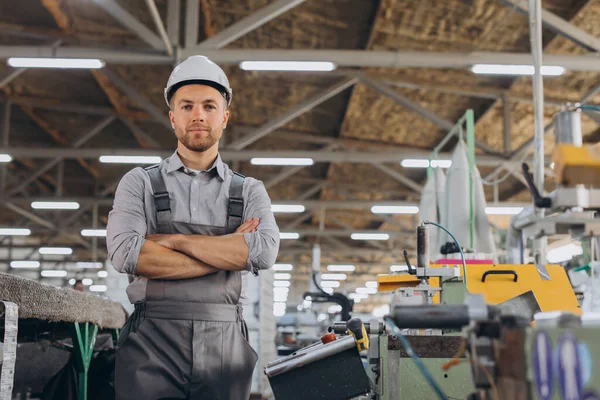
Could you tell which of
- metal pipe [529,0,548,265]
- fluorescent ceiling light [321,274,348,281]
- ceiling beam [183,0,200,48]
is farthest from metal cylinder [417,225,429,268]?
fluorescent ceiling light [321,274,348,281]

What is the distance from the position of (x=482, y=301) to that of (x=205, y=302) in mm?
936

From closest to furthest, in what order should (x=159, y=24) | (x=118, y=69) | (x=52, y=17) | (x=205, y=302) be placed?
(x=205, y=302) < (x=159, y=24) < (x=52, y=17) < (x=118, y=69)

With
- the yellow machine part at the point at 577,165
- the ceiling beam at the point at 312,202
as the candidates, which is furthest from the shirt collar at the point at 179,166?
the ceiling beam at the point at 312,202

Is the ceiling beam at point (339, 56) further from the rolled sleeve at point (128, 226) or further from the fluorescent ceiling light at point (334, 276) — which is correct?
the fluorescent ceiling light at point (334, 276)

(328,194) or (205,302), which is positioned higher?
(328,194)

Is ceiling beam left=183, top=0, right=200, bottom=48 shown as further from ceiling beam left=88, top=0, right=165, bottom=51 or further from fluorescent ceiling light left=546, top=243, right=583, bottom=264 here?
fluorescent ceiling light left=546, top=243, right=583, bottom=264

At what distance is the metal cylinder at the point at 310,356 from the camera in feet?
6.91

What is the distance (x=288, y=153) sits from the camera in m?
9.81

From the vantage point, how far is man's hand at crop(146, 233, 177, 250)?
1.91 m

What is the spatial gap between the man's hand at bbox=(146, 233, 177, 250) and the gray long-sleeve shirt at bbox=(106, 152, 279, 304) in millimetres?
31

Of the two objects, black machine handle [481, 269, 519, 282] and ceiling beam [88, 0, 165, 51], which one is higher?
ceiling beam [88, 0, 165, 51]

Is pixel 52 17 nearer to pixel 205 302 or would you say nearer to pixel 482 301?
pixel 205 302

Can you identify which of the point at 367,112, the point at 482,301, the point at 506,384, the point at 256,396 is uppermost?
the point at 367,112

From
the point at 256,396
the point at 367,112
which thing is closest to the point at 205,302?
the point at 256,396
